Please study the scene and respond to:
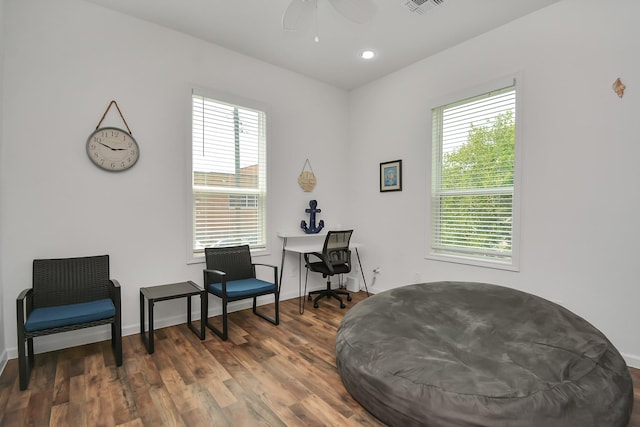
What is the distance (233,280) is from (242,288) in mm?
404

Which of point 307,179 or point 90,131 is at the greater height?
point 90,131

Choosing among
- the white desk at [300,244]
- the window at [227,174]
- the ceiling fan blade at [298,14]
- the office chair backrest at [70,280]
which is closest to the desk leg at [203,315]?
the window at [227,174]

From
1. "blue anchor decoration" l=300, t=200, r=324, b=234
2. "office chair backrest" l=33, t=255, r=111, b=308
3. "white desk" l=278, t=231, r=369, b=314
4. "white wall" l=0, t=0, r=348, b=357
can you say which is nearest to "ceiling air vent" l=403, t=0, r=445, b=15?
"white wall" l=0, t=0, r=348, b=357

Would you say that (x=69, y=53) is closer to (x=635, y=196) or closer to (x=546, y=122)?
(x=546, y=122)

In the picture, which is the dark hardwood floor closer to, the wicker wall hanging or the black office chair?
the black office chair

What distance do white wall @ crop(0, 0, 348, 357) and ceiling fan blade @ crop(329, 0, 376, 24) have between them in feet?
6.50

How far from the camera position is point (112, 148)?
9.75 ft

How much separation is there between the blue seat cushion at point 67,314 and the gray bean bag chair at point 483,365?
1.84 metres

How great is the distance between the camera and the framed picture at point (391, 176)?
4.21 m

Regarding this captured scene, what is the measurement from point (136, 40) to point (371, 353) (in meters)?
3.51

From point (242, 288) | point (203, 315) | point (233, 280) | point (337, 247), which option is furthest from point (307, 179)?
point (203, 315)

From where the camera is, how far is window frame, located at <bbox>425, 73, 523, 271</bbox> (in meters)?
3.09

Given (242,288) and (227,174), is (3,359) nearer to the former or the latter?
(242,288)

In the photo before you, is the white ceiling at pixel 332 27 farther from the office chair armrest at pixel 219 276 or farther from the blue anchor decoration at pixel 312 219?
the office chair armrest at pixel 219 276
